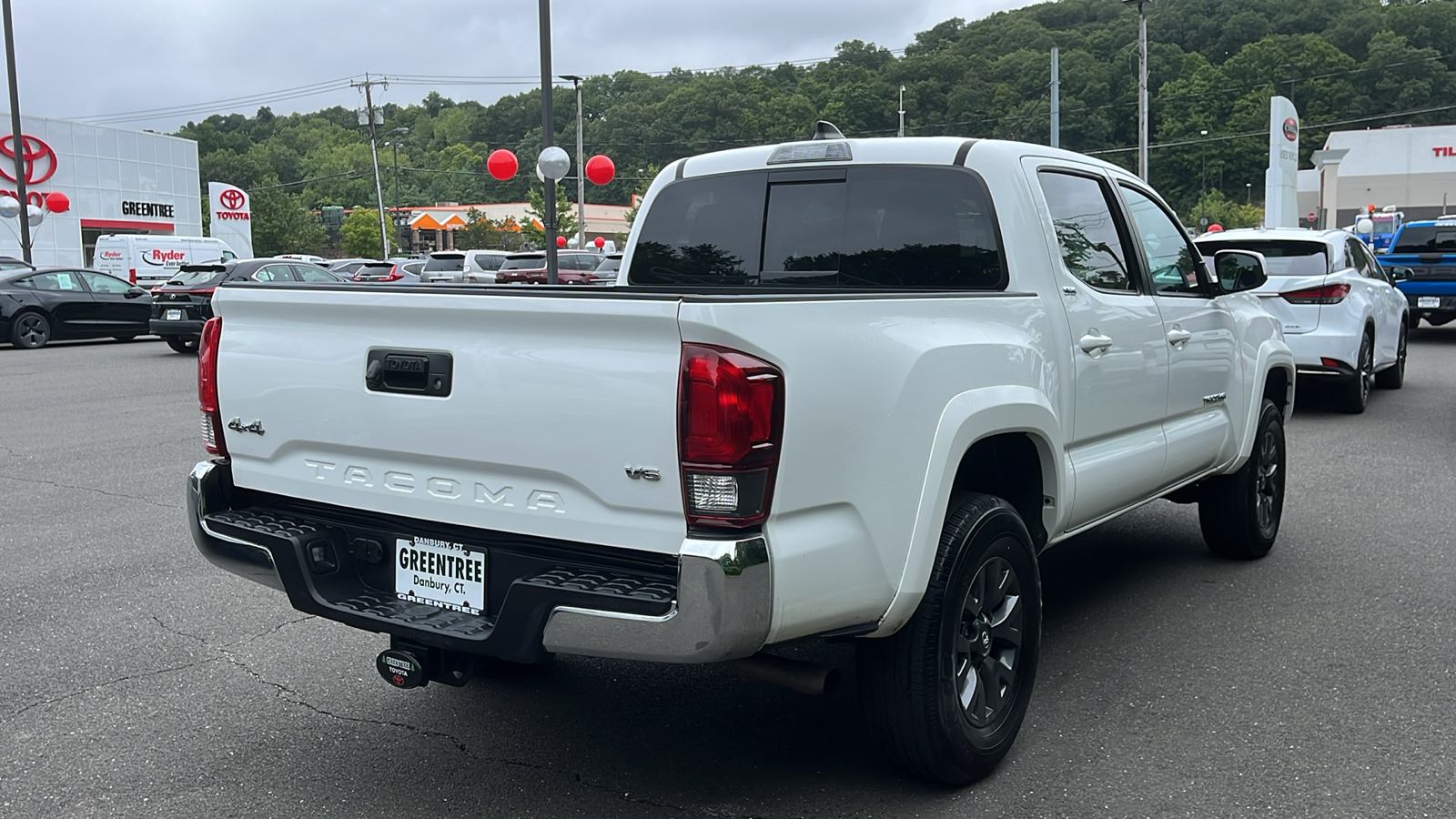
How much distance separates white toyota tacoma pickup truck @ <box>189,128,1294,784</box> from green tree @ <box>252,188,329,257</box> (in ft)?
256

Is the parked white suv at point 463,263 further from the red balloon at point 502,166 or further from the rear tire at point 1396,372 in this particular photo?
the rear tire at point 1396,372

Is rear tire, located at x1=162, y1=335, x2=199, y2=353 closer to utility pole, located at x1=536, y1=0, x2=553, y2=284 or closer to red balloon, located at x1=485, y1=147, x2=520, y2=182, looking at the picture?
utility pole, located at x1=536, y1=0, x2=553, y2=284

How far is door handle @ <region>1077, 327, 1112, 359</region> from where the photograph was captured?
13.9ft

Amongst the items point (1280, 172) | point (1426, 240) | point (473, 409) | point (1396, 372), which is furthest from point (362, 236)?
point (473, 409)

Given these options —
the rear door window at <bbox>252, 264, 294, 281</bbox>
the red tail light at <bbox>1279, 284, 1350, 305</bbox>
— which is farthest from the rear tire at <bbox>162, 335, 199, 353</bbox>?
the red tail light at <bbox>1279, 284, 1350, 305</bbox>

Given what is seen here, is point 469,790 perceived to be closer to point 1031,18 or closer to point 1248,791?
point 1248,791

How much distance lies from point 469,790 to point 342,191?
392ft

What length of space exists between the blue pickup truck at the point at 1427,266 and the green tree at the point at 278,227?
231ft

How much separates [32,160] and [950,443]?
46.4 metres

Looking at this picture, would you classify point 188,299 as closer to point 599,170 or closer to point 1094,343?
point 599,170

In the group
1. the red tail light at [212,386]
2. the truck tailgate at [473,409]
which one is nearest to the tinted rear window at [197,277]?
the red tail light at [212,386]

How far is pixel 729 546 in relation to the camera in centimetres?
280

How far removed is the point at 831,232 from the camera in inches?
178

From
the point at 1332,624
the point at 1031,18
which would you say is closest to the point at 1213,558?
the point at 1332,624
